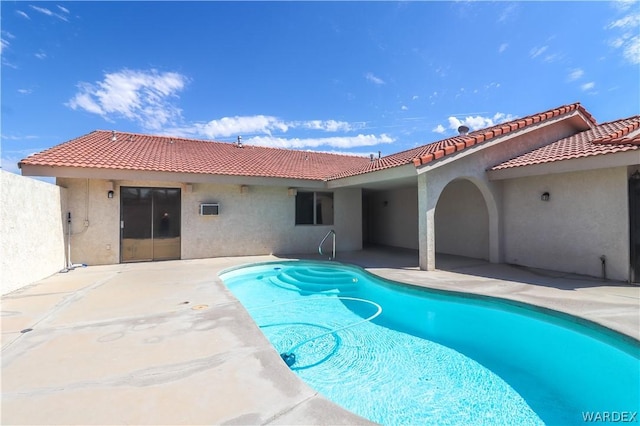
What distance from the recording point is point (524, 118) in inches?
477

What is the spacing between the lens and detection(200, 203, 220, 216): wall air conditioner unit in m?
13.2

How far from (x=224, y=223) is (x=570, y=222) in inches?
532

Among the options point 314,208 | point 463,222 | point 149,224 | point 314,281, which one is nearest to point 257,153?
point 314,208

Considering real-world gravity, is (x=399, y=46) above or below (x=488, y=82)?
above

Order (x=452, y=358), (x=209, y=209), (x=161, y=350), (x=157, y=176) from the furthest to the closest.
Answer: (x=209, y=209), (x=157, y=176), (x=452, y=358), (x=161, y=350)

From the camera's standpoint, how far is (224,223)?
13.8 metres

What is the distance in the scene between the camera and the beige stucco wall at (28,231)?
22.8 ft

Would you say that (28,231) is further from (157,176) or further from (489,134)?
(489,134)

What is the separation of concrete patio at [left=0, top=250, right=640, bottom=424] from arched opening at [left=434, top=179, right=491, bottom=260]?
4.43 meters

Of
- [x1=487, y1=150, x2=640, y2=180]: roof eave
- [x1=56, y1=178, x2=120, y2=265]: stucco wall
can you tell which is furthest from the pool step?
[x1=487, y1=150, x2=640, y2=180]: roof eave

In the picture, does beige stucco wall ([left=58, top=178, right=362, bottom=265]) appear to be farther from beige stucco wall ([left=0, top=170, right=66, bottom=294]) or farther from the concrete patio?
the concrete patio

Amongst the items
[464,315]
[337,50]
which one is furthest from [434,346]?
[337,50]

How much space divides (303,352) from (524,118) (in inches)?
502

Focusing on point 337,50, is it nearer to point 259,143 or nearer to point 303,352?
point 259,143
